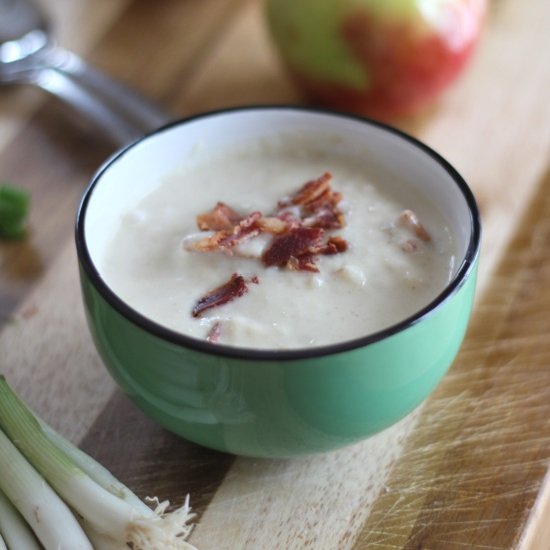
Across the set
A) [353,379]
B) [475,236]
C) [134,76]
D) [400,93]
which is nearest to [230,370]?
[353,379]

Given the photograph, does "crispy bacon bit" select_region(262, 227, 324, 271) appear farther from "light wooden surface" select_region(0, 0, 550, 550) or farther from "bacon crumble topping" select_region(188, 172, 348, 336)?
"light wooden surface" select_region(0, 0, 550, 550)

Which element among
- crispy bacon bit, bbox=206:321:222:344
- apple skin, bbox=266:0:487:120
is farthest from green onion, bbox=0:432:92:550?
apple skin, bbox=266:0:487:120

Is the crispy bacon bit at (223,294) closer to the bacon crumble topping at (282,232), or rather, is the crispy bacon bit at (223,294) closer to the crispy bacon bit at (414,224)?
the bacon crumble topping at (282,232)

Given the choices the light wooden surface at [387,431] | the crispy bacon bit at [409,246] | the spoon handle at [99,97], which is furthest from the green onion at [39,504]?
the spoon handle at [99,97]

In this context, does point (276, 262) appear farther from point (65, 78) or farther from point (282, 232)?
point (65, 78)

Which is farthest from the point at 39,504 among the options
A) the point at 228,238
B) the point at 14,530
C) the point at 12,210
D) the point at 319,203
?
the point at 12,210
